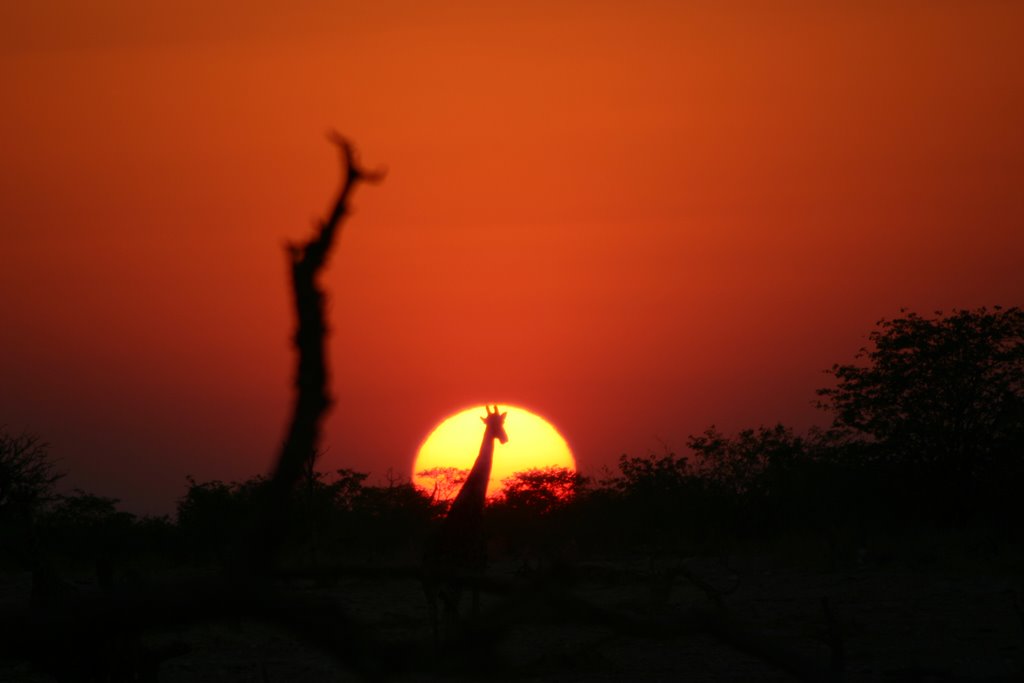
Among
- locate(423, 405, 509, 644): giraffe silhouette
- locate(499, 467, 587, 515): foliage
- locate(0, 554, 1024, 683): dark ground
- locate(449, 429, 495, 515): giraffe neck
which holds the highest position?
locate(499, 467, 587, 515): foliage

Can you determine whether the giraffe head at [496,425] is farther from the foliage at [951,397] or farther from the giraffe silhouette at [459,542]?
the foliage at [951,397]

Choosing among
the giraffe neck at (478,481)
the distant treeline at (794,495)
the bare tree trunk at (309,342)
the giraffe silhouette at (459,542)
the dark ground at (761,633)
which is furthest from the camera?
the distant treeline at (794,495)

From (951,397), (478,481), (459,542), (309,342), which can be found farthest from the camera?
(951,397)

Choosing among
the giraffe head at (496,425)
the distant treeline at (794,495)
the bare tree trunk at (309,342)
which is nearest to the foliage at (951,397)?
the distant treeline at (794,495)

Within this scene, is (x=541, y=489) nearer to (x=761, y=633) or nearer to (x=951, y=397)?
(x=951, y=397)


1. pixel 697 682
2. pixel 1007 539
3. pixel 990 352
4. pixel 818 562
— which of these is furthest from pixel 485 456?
pixel 990 352

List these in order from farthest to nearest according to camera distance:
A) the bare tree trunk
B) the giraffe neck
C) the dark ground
→ the giraffe neck < the dark ground < the bare tree trunk

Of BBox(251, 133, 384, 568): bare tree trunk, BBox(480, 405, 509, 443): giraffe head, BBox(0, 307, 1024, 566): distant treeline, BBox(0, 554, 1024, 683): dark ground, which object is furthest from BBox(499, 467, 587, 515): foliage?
BBox(251, 133, 384, 568): bare tree trunk

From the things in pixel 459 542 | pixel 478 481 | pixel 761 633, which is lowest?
pixel 761 633

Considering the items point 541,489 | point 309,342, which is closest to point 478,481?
point 309,342

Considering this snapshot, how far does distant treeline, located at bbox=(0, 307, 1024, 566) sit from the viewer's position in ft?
84.2

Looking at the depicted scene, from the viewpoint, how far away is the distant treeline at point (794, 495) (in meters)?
25.7

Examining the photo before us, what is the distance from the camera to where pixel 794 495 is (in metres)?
28.2

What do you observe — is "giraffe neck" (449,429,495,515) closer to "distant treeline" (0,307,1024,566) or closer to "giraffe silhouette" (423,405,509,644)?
"giraffe silhouette" (423,405,509,644)
